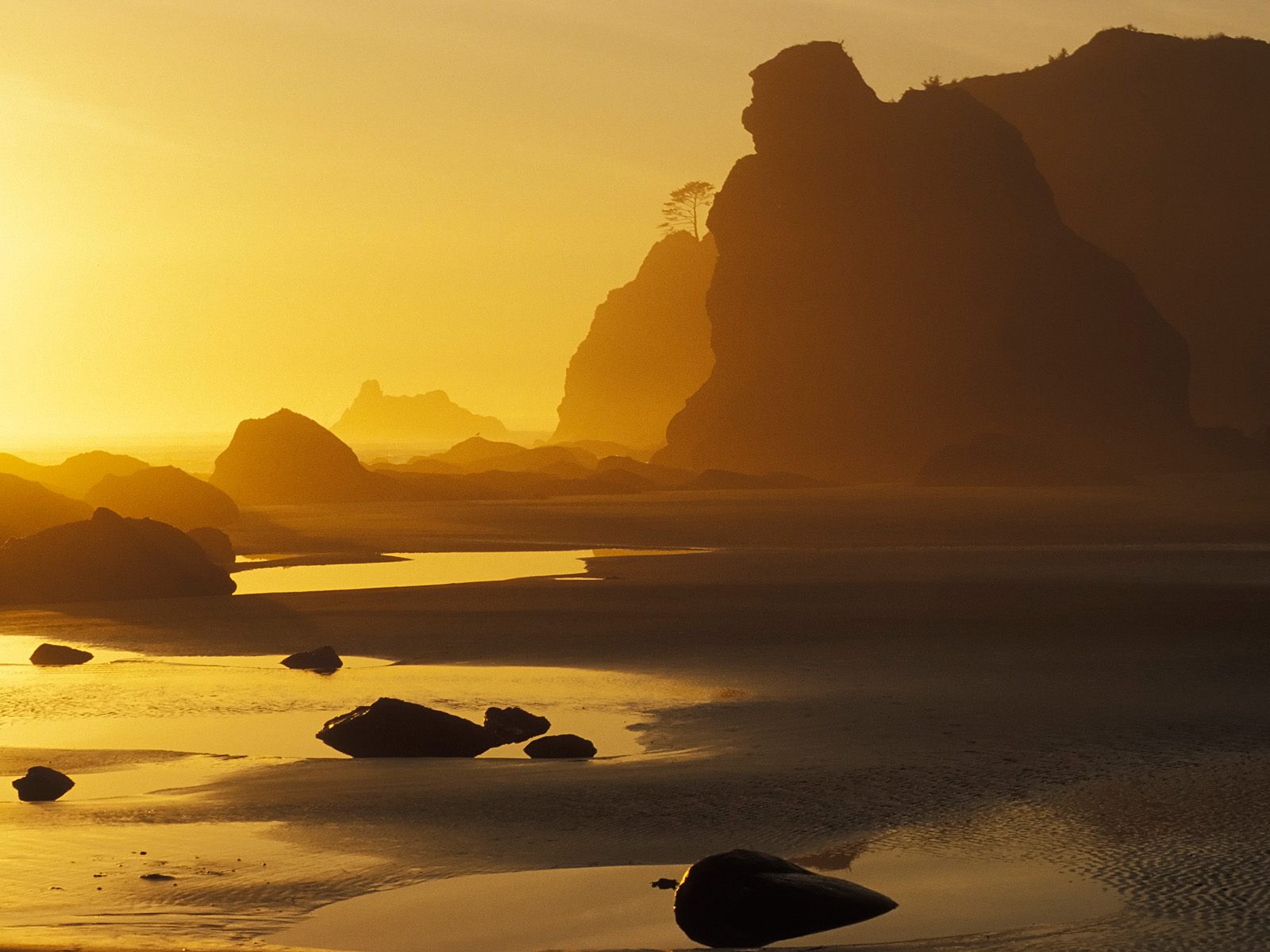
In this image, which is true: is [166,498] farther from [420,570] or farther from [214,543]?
[420,570]

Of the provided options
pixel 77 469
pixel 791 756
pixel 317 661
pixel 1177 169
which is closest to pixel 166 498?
pixel 77 469

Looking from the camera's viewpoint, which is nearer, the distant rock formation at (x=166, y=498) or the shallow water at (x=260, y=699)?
the shallow water at (x=260, y=699)

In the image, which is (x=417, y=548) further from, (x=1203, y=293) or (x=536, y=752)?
(x=1203, y=293)

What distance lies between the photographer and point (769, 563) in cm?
4325

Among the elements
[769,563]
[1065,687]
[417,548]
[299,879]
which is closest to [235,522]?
[417,548]

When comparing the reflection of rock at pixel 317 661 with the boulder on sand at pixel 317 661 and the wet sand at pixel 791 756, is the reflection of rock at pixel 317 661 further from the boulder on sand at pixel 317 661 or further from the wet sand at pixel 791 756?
the wet sand at pixel 791 756

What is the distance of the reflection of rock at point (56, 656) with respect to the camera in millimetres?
26047

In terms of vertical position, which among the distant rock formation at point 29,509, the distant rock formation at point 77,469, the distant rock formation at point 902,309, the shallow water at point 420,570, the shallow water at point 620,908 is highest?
the distant rock formation at point 902,309

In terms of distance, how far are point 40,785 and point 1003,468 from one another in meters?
77.7

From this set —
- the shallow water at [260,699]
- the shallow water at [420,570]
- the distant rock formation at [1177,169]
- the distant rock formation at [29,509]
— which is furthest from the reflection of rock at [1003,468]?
the shallow water at [260,699]

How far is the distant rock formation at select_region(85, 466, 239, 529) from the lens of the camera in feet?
221

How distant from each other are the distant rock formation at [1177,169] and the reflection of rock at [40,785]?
388 ft

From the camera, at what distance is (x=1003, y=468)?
88000mm

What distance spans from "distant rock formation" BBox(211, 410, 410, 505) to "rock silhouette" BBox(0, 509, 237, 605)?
49.8 m
